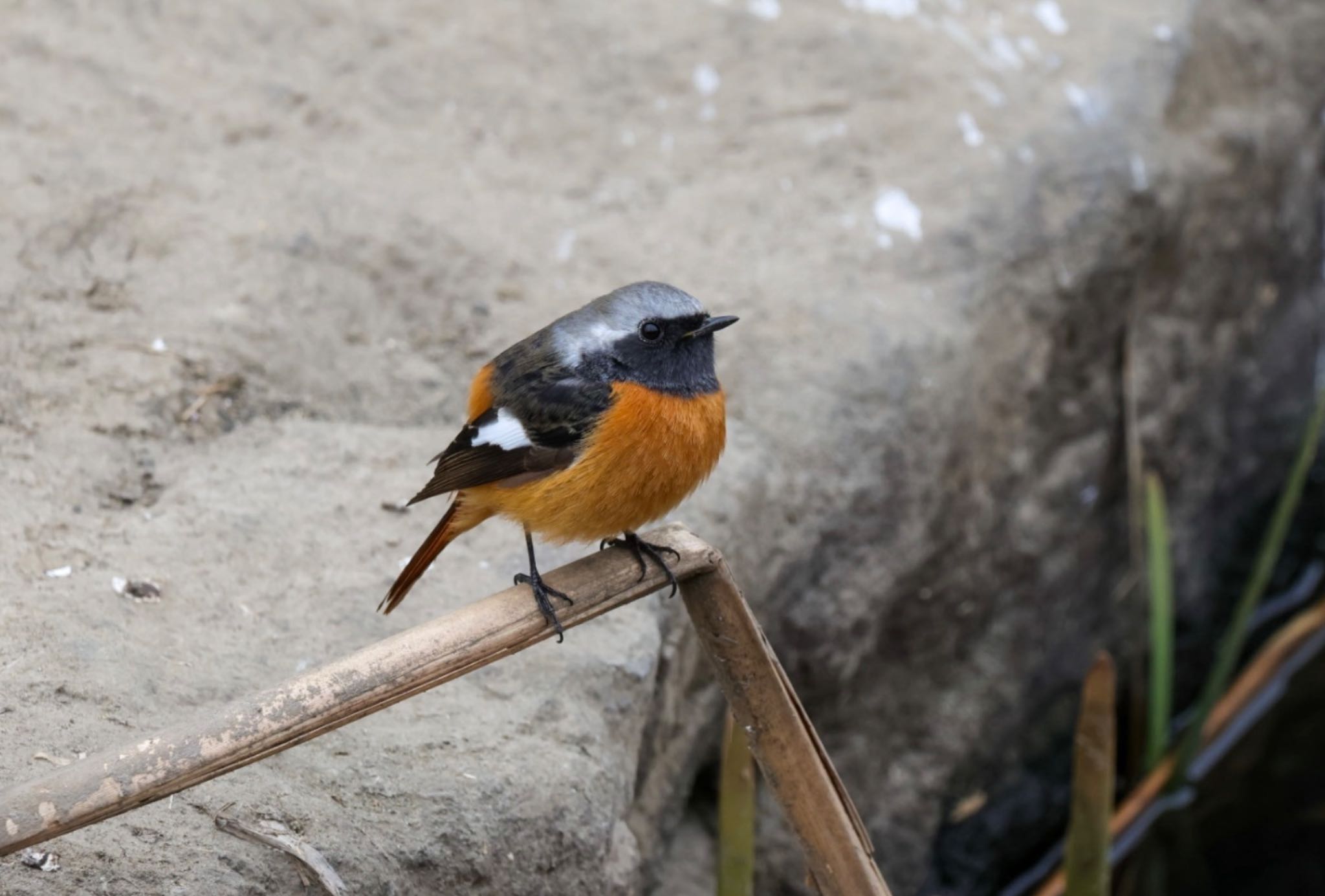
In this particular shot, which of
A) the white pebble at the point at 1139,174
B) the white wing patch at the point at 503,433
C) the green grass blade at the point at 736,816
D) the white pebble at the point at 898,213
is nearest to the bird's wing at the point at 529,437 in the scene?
the white wing patch at the point at 503,433

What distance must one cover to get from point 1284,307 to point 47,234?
5.36 m

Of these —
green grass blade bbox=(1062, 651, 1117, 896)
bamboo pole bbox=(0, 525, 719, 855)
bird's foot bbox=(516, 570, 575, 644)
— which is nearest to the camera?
bamboo pole bbox=(0, 525, 719, 855)

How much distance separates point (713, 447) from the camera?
2.96 m

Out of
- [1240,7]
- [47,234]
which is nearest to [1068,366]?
[1240,7]

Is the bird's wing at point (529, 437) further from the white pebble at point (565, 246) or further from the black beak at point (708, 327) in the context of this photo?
the white pebble at point (565, 246)

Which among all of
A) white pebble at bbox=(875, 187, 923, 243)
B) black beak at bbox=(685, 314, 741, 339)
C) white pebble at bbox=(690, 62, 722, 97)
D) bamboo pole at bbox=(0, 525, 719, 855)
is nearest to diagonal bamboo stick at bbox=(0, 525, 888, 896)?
bamboo pole at bbox=(0, 525, 719, 855)

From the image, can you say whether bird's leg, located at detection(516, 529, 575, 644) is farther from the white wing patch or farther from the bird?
the white wing patch

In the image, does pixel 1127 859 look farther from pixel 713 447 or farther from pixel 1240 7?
pixel 1240 7

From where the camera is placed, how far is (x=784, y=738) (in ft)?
8.79

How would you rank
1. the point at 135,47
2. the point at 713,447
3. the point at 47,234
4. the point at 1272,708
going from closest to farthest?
the point at 713,447 → the point at 47,234 → the point at 135,47 → the point at 1272,708

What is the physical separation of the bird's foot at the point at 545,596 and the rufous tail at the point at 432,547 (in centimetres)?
24

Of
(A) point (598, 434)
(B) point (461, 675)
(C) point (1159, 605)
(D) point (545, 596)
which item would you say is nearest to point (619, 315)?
(A) point (598, 434)

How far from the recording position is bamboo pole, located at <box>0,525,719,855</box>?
6.68 feet

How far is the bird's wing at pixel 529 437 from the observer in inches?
114
